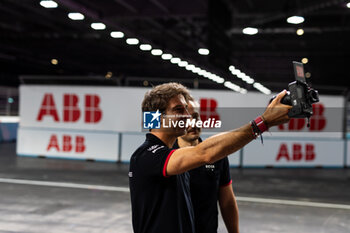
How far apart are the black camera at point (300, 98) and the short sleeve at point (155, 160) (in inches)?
26.4

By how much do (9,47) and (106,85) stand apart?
9.18 meters

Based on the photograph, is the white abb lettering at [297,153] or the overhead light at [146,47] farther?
Answer: the white abb lettering at [297,153]

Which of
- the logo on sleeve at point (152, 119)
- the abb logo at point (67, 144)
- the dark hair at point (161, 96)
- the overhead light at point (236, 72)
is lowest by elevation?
the abb logo at point (67, 144)

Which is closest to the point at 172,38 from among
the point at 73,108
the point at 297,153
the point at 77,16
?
the point at 73,108

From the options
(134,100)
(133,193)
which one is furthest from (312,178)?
(133,193)

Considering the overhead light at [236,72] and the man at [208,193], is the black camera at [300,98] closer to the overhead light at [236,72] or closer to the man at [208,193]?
the man at [208,193]

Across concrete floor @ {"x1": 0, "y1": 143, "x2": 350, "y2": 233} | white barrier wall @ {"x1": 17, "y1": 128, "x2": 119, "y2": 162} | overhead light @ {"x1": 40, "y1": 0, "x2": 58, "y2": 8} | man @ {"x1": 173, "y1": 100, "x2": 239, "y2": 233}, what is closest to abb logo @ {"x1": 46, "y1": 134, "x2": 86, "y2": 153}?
white barrier wall @ {"x1": 17, "y1": 128, "x2": 119, "y2": 162}

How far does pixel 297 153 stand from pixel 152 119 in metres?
11.2

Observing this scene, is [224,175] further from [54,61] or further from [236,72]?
[54,61]

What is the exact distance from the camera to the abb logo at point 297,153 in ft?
39.3

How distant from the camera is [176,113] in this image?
1808 mm

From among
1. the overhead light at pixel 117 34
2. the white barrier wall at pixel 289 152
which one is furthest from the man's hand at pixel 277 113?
the white barrier wall at pixel 289 152

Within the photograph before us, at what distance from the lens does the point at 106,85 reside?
41.4 ft

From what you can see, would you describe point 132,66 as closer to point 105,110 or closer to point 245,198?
point 105,110
